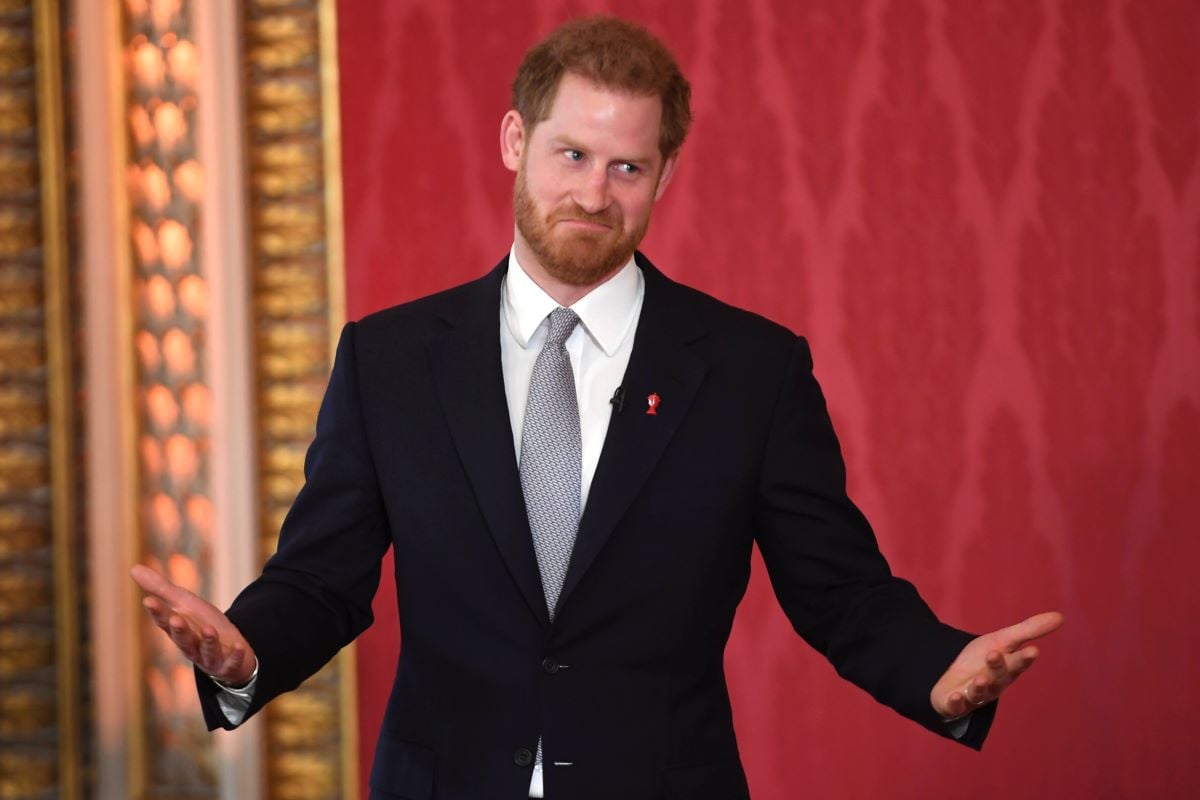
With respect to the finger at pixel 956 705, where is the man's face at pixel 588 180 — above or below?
above

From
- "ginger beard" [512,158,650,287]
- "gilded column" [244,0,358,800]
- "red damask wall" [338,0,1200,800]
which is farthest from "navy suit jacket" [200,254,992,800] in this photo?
"red damask wall" [338,0,1200,800]

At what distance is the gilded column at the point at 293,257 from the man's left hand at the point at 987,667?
6.27 ft

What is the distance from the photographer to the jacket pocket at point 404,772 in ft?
5.80

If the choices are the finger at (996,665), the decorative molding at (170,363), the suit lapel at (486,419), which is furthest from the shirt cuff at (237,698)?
the decorative molding at (170,363)

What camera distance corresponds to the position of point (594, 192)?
1811 millimetres

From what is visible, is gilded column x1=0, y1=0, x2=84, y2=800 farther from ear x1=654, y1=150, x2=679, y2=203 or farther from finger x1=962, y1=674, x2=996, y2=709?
finger x1=962, y1=674, x2=996, y2=709

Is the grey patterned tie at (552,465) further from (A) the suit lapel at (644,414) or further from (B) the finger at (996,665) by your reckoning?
(B) the finger at (996,665)

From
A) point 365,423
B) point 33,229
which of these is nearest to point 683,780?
point 365,423

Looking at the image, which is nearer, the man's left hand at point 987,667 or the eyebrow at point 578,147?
the man's left hand at point 987,667

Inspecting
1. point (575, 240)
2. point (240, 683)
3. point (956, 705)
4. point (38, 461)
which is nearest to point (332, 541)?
point (240, 683)

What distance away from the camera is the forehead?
1828 mm

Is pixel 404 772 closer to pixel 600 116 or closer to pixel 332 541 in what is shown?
pixel 332 541

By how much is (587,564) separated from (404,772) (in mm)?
334

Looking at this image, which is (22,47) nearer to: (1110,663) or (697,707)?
(697,707)
